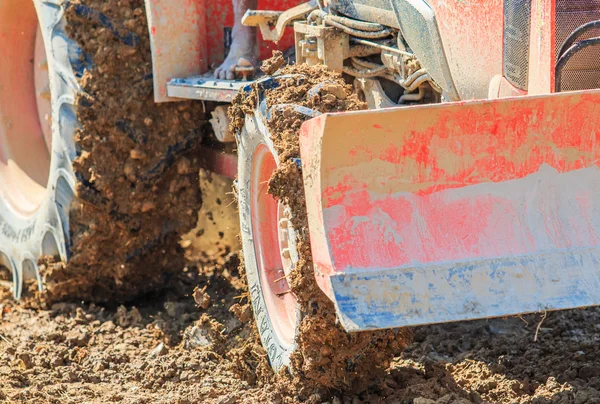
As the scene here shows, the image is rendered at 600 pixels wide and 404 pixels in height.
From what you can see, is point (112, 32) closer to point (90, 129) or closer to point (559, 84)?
point (90, 129)

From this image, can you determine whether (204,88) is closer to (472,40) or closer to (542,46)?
(472,40)

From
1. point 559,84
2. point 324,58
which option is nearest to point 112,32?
point 324,58

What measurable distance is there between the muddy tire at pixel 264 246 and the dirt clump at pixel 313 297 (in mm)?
170

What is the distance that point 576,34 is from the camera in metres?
2.55

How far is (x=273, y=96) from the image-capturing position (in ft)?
10.0

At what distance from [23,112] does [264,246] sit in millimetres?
2187

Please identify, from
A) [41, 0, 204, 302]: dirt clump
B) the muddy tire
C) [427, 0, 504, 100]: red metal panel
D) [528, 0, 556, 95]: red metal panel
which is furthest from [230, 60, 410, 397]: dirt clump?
[41, 0, 204, 302]: dirt clump

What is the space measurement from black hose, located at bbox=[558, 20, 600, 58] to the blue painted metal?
55 centimetres

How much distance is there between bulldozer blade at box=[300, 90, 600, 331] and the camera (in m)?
2.49

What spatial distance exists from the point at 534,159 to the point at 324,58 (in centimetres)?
108

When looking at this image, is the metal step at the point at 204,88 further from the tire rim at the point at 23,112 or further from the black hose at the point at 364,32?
the tire rim at the point at 23,112

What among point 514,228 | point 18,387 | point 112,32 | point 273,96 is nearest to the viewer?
point 514,228

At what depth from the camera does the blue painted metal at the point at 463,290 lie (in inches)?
96.7

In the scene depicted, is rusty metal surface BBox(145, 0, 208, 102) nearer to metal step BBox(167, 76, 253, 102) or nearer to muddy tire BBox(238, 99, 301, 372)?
metal step BBox(167, 76, 253, 102)
